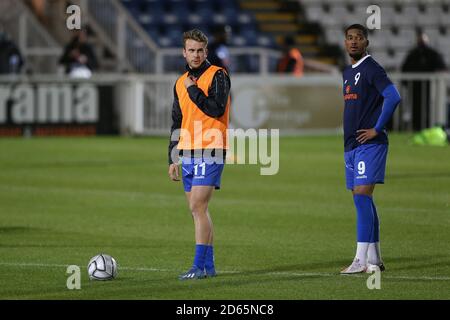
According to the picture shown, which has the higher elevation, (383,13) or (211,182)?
(383,13)

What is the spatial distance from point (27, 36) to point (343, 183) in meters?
16.7

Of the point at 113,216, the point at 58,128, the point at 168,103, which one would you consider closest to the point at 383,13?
the point at 168,103

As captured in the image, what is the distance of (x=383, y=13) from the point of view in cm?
3753

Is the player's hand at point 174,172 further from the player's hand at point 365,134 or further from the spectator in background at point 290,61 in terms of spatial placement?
the spectator in background at point 290,61

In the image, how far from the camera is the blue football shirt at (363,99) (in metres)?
10.4

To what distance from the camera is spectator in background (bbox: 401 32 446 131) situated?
2978 cm

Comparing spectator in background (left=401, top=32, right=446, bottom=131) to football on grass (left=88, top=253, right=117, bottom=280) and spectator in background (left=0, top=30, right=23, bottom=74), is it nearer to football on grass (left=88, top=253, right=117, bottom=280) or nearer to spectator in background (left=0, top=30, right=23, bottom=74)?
spectator in background (left=0, top=30, right=23, bottom=74)

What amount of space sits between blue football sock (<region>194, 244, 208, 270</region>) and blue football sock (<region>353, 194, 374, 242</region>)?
1.38m

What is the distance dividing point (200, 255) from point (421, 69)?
21.3 m

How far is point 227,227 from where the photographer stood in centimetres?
1409

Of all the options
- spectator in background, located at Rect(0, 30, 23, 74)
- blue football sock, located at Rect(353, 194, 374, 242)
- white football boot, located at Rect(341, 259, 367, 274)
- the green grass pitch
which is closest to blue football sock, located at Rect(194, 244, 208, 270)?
the green grass pitch

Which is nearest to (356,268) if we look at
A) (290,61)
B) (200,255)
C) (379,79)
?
(200,255)
